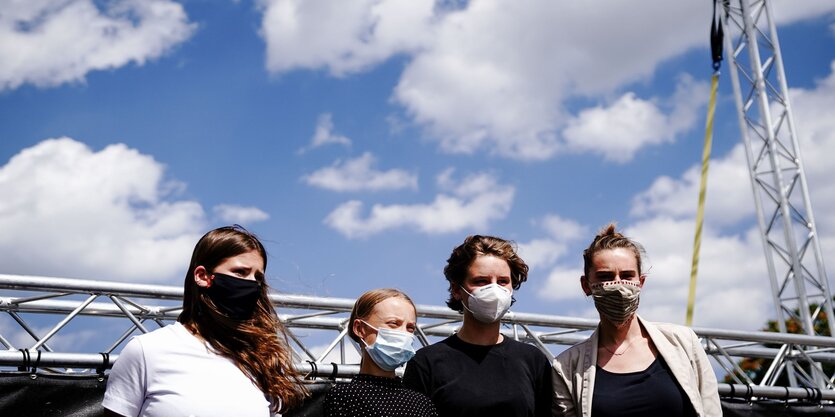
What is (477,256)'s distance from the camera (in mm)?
3492

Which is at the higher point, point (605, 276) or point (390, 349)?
point (605, 276)

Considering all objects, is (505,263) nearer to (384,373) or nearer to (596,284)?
(596,284)

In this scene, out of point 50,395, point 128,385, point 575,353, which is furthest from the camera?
point 50,395

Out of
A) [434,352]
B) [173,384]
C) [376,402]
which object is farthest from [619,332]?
[173,384]

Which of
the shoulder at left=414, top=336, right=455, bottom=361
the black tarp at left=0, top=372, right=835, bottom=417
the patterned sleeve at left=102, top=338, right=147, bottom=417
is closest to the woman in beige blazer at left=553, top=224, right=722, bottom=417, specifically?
the shoulder at left=414, top=336, right=455, bottom=361

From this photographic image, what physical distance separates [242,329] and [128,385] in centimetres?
44

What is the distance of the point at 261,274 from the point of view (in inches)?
113

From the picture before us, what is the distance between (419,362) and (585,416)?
671mm

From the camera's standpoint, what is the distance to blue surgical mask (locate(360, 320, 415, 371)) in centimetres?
321

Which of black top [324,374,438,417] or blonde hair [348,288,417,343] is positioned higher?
blonde hair [348,288,417,343]

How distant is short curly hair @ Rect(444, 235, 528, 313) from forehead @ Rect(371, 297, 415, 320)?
259mm

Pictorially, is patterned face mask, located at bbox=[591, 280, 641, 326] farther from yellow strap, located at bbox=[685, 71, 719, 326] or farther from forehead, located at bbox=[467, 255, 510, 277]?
yellow strap, located at bbox=[685, 71, 719, 326]

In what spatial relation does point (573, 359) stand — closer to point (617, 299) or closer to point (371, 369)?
point (617, 299)

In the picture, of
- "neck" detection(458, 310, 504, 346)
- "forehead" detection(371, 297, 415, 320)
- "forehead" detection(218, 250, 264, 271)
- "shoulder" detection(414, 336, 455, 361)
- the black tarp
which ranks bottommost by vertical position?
the black tarp
